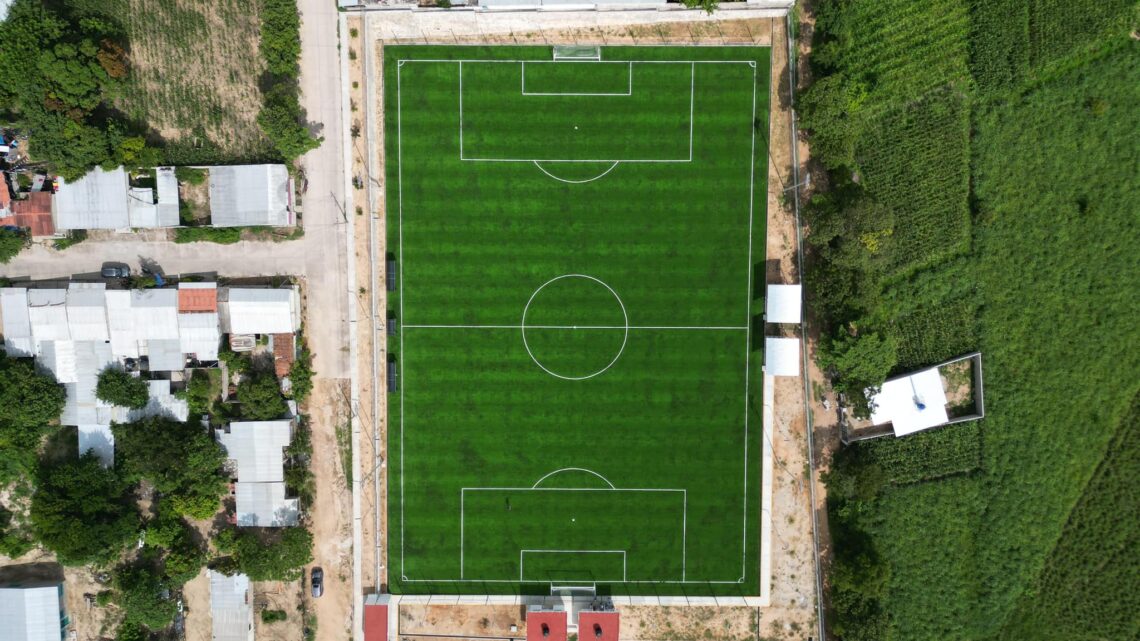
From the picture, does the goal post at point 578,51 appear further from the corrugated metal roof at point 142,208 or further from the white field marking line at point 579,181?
the corrugated metal roof at point 142,208

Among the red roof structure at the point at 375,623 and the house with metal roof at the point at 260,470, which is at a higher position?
the house with metal roof at the point at 260,470

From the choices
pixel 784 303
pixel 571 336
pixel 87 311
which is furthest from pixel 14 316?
pixel 784 303

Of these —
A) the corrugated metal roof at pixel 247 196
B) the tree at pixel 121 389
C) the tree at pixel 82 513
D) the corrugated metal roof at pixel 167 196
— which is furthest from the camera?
the corrugated metal roof at pixel 167 196

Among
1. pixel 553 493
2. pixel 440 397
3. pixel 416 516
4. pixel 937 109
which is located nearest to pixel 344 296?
pixel 440 397

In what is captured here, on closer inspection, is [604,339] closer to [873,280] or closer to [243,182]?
[873,280]

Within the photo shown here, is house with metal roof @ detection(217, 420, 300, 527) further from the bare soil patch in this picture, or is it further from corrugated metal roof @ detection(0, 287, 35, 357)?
the bare soil patch

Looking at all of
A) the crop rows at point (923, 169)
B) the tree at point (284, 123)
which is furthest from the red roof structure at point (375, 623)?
the crop rows at point (923, 169)
